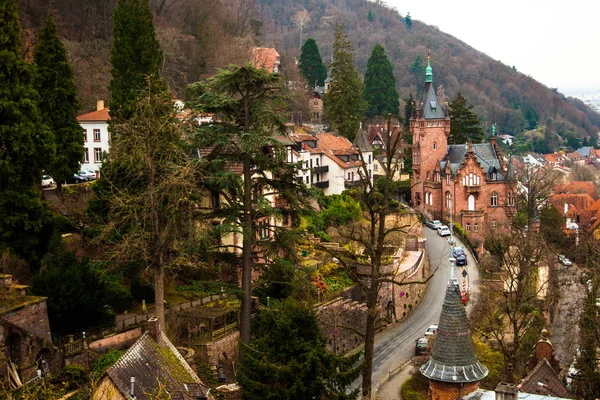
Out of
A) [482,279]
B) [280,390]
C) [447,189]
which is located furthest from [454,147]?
[280,390]

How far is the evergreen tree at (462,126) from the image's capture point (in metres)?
71.7

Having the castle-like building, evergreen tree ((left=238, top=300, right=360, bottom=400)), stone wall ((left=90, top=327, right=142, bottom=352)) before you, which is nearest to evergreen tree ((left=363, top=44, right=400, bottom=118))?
the castle-like building

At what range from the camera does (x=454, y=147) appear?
67125 mm

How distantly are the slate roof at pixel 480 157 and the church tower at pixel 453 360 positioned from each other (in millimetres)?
45765

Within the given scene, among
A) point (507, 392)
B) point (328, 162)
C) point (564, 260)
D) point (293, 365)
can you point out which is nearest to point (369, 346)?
point (293, 365)

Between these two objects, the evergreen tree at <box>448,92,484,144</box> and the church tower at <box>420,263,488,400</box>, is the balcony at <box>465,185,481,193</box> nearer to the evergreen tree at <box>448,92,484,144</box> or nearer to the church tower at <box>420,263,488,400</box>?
the evergreen tree at <box>448,92,484,144</box>

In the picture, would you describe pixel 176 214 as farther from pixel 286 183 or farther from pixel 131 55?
pixel 131 55

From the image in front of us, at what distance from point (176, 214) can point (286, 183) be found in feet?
13.5

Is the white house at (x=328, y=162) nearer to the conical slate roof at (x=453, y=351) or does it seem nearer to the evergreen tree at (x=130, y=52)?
the evergreen tree at (x=130, y=52)

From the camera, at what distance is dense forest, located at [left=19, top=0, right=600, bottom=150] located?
64.2 metres

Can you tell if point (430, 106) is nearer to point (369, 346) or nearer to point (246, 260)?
point (246, 260)

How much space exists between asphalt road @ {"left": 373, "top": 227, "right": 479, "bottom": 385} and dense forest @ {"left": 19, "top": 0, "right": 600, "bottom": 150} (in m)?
27.4

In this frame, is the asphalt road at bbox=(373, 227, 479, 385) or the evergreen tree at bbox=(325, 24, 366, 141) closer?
the asphalt road at bbox=(373, 227, 479, 385)

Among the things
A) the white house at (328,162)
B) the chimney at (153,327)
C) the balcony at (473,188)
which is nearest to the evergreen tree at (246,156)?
the chimney at (153,327)
